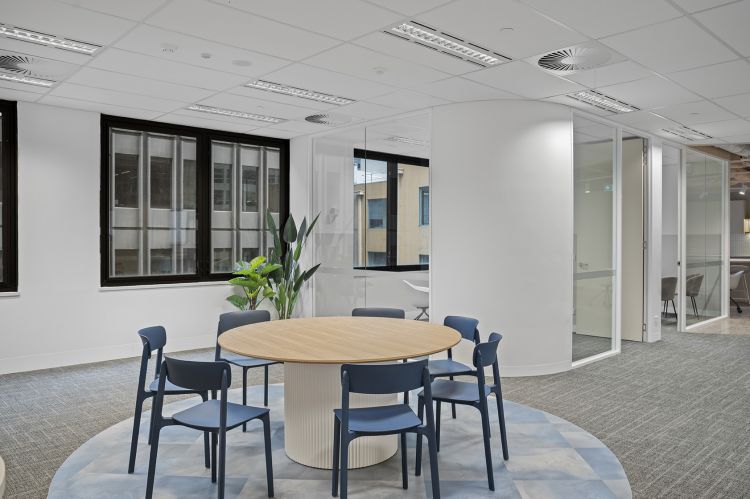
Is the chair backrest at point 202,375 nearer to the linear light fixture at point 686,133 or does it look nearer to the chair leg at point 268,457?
the chair leg at point 268,457

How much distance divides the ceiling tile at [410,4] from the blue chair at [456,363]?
222 centimetres

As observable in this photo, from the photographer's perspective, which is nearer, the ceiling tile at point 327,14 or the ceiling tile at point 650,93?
the ceiling tile at point 327,14

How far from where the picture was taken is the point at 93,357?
6.41 meters

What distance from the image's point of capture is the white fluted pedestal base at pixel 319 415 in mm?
3514

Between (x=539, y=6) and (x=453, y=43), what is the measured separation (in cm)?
83

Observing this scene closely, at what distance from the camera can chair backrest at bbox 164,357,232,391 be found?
114 inches

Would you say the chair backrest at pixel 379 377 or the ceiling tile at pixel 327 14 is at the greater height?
the ceiling tile at pixel 327 14

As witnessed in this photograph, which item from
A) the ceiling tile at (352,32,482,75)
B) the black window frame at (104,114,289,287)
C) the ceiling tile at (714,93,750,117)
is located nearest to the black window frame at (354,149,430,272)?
the ceiling tile at (352,32,482,75)

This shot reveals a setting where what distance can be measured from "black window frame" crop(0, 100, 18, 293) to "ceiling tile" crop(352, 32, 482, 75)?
412 centimetres

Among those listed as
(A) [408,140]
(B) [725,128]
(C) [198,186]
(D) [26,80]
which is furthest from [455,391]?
(B) [725,128]

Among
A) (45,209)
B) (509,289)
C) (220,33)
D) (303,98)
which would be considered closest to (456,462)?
(509,289)

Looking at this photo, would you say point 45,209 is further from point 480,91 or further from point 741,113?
point 741,113

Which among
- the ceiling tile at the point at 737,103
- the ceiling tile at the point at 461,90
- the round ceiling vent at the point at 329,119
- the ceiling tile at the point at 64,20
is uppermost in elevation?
the round ceiling vent at the point at 329,119

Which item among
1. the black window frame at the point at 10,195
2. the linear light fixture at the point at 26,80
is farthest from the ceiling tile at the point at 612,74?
the black window frame at the point at 10,195
